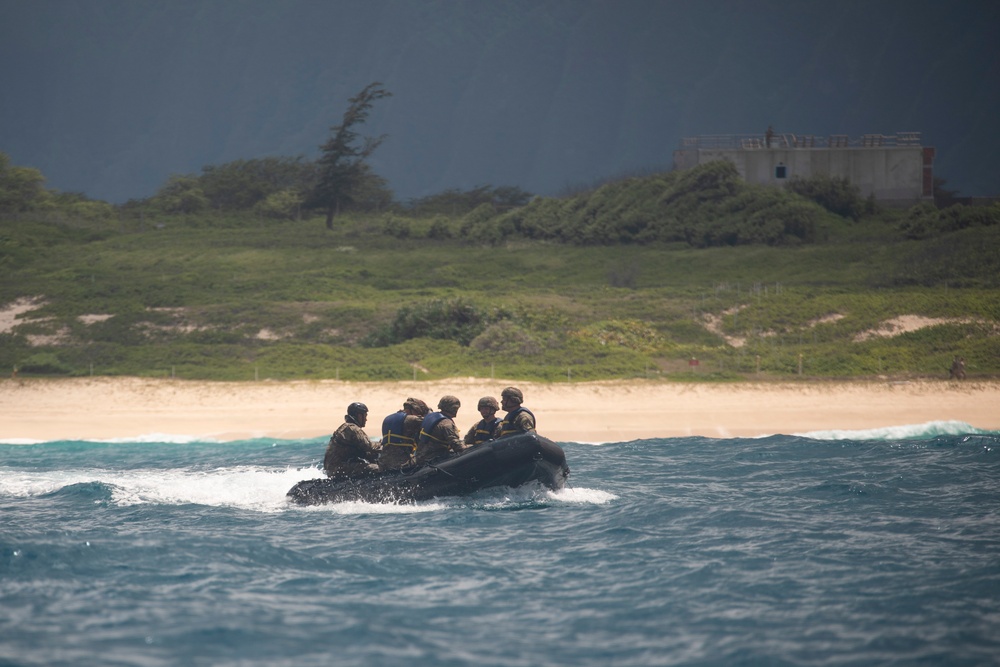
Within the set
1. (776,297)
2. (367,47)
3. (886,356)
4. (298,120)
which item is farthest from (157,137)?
(886,356)

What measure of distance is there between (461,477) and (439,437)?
700mm

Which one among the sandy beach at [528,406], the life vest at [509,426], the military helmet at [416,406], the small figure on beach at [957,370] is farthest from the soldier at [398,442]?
the small figure on beach at [957,370]

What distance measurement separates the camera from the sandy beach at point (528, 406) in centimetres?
2264

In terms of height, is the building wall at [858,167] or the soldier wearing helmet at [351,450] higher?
the building wall at [858,167]

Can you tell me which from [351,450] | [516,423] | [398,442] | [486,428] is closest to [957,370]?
[516,423]

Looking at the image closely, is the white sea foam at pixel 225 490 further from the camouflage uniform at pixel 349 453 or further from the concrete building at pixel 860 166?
the concrete building at pixel 860 166

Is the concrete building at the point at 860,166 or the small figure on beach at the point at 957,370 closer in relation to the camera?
the small figure on beach at the point at 957,370

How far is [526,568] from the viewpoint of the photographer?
12.0m

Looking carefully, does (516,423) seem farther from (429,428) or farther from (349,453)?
(349,453)

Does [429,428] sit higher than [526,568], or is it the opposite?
[429,428]

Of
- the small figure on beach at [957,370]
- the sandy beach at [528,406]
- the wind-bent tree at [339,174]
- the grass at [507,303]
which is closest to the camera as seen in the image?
the sandy beach at [528,406]

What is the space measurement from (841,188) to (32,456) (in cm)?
4515

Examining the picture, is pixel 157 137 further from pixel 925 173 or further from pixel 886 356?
pixel 886 356

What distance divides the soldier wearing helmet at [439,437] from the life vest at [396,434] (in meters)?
0.23
